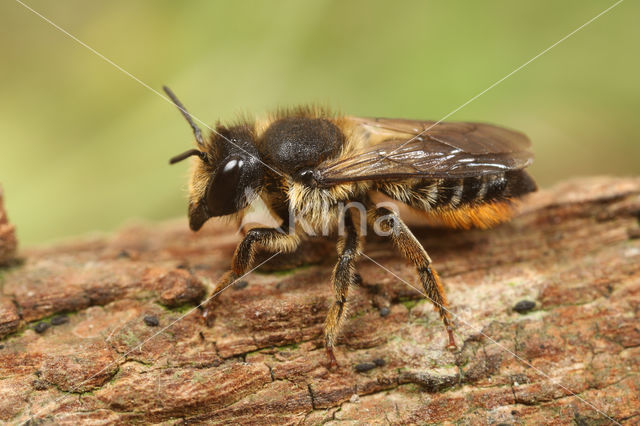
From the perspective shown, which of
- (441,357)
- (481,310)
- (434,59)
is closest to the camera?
(441,357)

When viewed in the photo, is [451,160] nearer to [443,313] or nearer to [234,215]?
[443,313]

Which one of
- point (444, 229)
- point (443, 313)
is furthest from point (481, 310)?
point (444, 229)

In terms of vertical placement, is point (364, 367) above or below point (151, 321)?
below

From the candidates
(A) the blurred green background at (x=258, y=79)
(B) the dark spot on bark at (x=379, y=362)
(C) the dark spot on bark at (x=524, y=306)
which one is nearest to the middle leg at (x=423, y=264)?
(B) the dark spot on bark at (x=379, y=362)

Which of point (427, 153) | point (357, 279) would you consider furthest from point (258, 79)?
point (357, 279)

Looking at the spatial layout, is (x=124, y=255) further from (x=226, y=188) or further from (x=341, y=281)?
(x=341, y=281)
